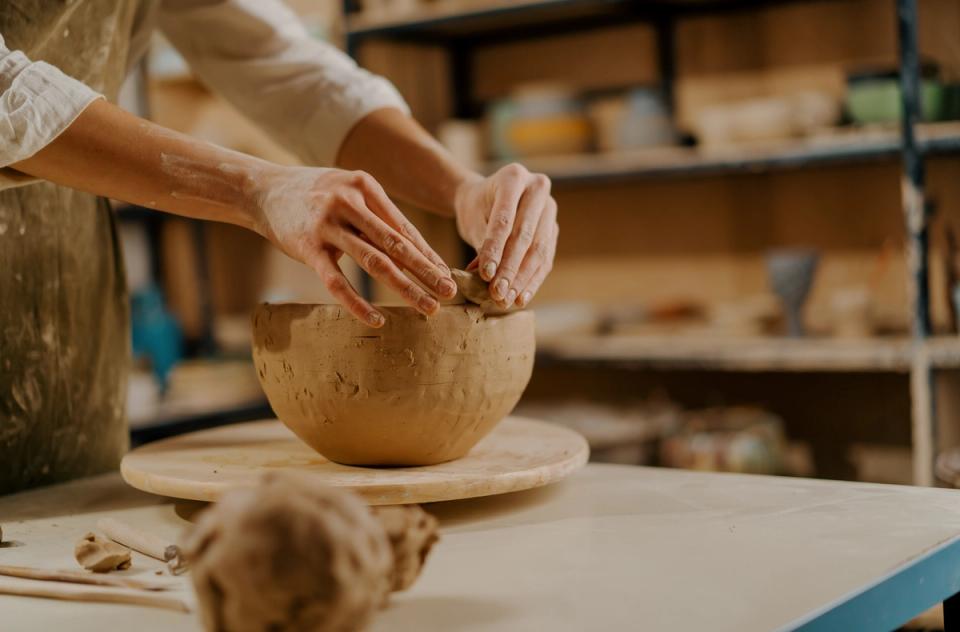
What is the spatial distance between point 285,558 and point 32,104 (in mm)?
601

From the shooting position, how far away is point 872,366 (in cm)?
263

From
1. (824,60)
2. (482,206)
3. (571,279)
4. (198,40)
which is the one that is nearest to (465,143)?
(571,279)

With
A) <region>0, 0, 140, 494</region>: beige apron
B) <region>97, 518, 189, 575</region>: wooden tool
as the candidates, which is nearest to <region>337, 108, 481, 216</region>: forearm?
<region>0, 0, 140, 494</region>: beige apron

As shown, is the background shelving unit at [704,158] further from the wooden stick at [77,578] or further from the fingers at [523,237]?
the wooden stick at [77,578]

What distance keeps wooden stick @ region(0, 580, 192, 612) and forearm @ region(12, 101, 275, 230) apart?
388 millimetres

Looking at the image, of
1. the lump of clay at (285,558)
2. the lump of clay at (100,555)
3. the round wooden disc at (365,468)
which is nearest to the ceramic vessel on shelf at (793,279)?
the round wooden disc at (365,468)

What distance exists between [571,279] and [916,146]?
1227 millimetres

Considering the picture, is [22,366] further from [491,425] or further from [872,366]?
[872,366]

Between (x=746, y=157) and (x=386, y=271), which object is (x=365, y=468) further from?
(x=746, y=157)

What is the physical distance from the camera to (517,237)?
116 centimetres

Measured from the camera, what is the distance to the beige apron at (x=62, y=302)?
127 cm

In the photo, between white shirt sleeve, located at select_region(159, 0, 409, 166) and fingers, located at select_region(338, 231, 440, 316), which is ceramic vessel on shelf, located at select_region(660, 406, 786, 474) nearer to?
white shirt sleeve, located at select_region(159, 0, 409, 166)

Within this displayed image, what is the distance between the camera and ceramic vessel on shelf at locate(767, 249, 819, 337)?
2.79 meters

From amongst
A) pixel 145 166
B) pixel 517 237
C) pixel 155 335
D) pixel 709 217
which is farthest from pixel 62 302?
pixel 709 217
